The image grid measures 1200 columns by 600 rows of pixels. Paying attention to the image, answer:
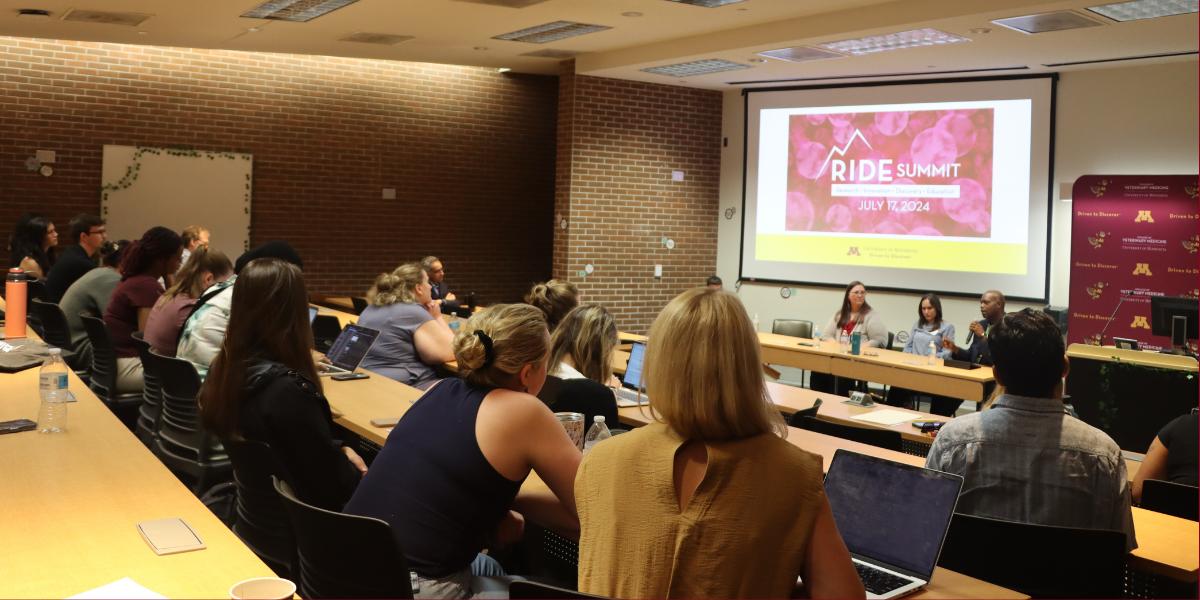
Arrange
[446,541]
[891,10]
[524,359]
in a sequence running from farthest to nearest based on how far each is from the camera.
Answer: [891,10] → [524,359] → [446,541]

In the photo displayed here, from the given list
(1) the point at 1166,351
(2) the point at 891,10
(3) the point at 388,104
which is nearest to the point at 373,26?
(3) the point at 388,104

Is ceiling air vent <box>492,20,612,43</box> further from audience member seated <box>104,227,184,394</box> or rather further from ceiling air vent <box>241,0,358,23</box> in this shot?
audience member seated <box>104,227,184,394</box>

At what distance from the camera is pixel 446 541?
2.37 m

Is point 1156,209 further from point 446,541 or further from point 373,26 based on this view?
point 446,541

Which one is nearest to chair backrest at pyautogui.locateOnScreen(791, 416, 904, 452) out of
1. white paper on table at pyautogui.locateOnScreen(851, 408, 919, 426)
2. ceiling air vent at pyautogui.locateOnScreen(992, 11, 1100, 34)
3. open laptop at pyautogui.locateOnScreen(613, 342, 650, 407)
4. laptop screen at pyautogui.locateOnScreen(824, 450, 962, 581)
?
white paper on table at pyautogui.locateOnScreen(851, 408, 919, 426)

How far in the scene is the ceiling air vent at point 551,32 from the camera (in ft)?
27.1

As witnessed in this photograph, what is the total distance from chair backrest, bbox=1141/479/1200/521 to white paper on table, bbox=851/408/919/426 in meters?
1.51

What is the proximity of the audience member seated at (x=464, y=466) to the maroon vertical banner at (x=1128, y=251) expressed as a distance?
708 centimetres

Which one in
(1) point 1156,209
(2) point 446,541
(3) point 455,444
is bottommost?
(2) point 446,541

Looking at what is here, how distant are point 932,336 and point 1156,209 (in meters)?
2.17

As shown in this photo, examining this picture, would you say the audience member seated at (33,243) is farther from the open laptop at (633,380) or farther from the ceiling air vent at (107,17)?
the open laptop at (633,380)

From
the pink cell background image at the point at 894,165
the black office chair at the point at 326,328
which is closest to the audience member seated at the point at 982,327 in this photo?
the pink cell background image at the point at 894,165

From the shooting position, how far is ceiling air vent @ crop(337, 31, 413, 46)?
353 inches

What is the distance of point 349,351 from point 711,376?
3696mm
